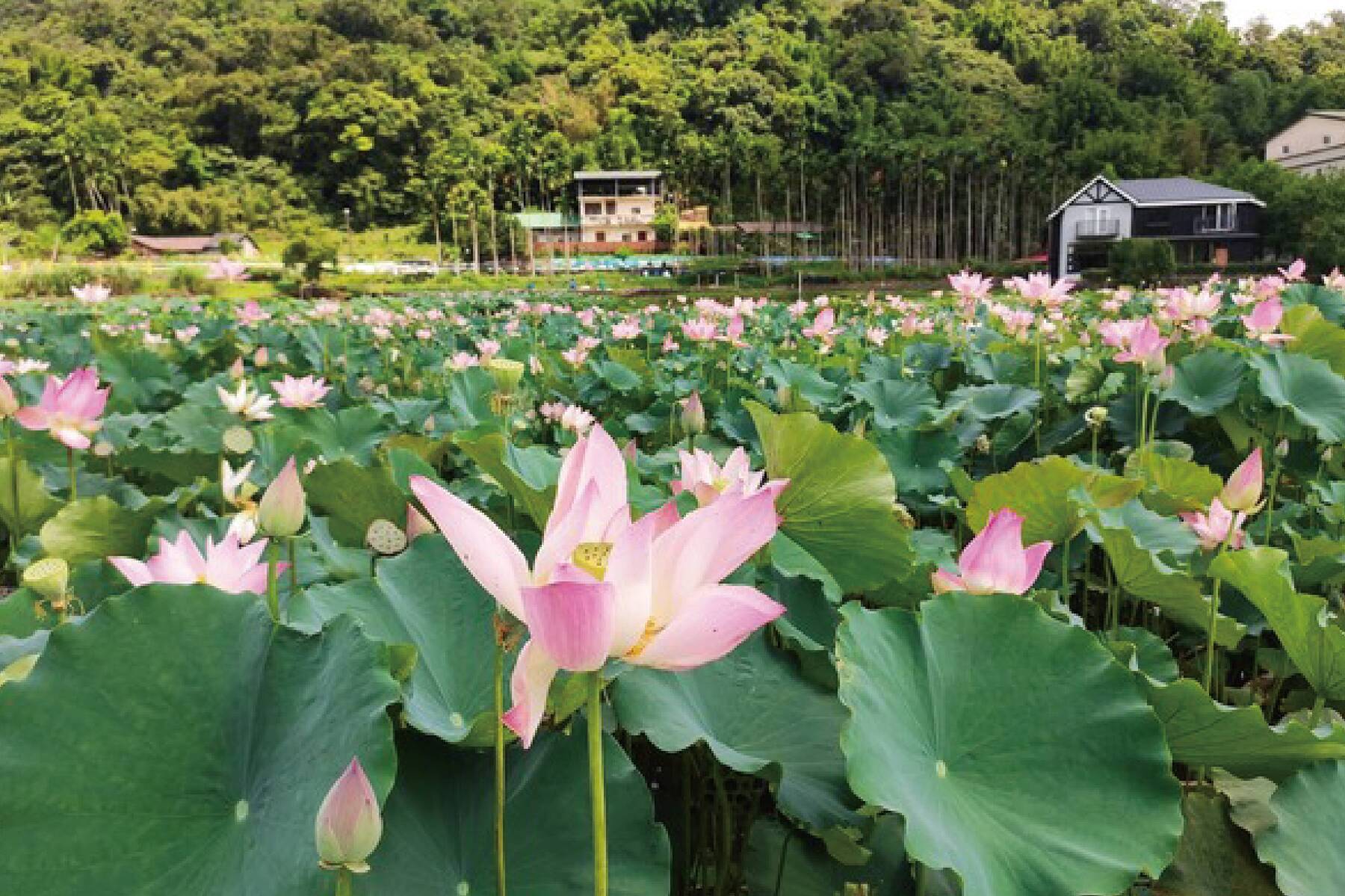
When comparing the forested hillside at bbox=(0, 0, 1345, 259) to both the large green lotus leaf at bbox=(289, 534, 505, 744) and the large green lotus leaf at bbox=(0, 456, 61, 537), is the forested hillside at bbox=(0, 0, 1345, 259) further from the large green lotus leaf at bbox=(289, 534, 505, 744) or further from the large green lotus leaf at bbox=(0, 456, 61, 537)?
the large green lotus leaf at bbox=(289, 534, 505, 744)

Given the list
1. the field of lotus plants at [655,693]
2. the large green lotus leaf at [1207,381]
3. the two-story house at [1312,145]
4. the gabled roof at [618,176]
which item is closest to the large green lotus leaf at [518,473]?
the field of lotus plants at [655,693]

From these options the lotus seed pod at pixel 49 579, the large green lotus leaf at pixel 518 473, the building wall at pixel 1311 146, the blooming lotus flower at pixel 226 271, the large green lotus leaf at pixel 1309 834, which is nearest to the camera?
the large green lotus leaf at pixel 1309 834

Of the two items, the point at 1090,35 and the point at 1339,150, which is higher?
the point at 1090,35

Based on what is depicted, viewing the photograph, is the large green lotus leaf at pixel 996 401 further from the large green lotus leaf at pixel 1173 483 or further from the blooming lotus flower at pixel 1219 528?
the blooming lotus flower at pixel 1219 528

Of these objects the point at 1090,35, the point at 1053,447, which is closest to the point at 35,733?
the point at 1053,447

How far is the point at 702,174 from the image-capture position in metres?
51.3

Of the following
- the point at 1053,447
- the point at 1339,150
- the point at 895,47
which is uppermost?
the point at 895,47

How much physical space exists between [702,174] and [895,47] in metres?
23.2

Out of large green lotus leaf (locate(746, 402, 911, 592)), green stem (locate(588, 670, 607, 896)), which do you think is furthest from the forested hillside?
green stem (locate(588, 670, 607, 896))

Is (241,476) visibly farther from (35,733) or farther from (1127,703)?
(1127,703)

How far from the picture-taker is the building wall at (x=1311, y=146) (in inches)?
1502

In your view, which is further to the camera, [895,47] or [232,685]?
[895,47]

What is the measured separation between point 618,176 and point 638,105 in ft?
47.0

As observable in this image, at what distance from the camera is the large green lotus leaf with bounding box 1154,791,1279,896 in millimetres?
727
